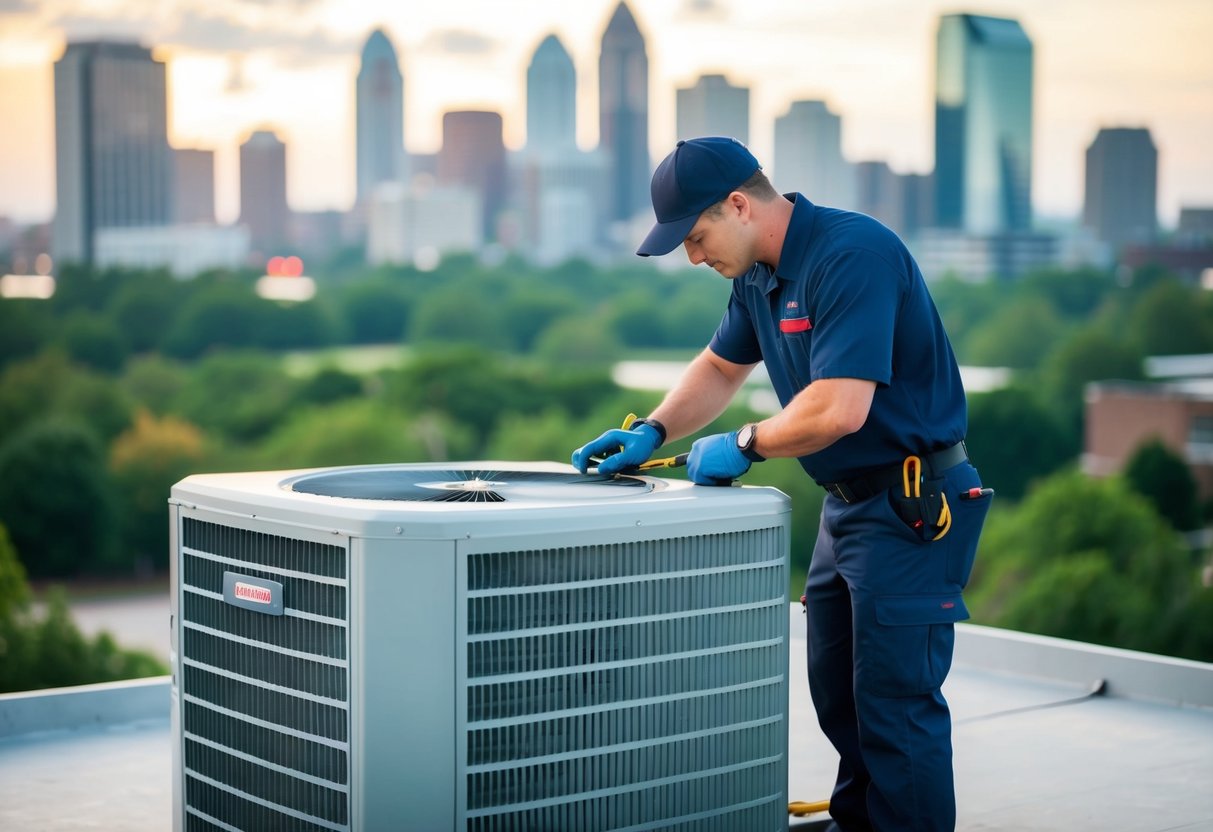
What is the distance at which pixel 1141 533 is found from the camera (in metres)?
52.5

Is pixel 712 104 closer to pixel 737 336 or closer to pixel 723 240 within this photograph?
pixel 737 336

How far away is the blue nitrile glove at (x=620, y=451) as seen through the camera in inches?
148

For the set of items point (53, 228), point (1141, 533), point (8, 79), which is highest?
point (8, 79)

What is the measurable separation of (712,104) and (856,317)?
114521 millimetres

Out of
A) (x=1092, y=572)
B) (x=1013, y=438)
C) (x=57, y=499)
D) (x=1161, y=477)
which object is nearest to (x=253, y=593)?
(x=1092, y=572)

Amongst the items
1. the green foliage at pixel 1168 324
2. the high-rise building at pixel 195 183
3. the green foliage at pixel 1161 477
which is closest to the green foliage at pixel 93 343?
the high-rise building at pixel 195 183

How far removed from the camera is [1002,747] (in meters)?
4.90

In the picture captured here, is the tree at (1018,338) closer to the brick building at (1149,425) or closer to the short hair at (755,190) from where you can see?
the brick building at (1149,425)

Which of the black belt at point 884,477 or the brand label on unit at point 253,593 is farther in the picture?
the black belt at point 884,477

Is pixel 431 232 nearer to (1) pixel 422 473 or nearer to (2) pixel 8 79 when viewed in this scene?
(2) pixel 8 79

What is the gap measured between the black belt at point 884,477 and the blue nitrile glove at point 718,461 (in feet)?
0.70

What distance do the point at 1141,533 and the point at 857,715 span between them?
171 feet

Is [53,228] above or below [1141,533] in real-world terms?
above

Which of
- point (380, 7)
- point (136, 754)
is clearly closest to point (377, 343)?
point (380, 7)
